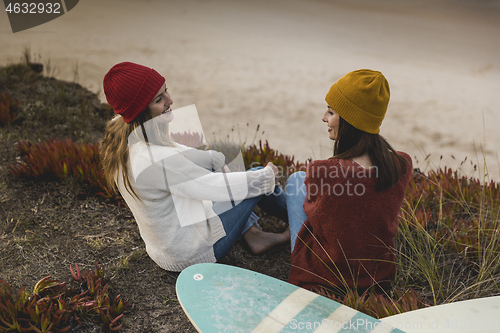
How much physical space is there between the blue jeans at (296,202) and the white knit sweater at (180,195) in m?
0.15

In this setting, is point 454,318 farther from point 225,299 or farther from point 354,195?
point 225,299

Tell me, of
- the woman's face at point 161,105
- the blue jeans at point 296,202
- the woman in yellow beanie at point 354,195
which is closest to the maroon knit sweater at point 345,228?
the woman in yellow beanie at point 354,195

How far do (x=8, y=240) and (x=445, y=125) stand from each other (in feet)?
21.7

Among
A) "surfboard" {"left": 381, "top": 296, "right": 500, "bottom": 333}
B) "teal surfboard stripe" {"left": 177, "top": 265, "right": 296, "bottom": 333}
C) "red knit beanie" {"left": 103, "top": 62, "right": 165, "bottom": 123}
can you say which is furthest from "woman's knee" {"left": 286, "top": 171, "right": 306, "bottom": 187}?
"red knit beanie" {"left": 103, "top": 62, "right": 165, "bottom": 123}

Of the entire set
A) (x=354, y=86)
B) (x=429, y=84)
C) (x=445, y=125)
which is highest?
(x=354, y=86)

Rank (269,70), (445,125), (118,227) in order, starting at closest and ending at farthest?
(118,227) → (445,125) → (269,70)

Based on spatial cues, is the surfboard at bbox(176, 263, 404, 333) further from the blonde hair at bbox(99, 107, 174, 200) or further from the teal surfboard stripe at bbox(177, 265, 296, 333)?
the blonde hair at bbox(99, 107, 174, 200)

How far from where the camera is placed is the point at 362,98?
2033 millimetres

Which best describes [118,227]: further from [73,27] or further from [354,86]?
[73,27]

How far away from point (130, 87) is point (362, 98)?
126 cm

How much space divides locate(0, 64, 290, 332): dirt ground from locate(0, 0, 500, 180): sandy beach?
2866 mm

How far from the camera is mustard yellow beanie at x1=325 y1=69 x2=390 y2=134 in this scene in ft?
6.62

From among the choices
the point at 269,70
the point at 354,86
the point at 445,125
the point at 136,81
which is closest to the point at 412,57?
the point at 445,125

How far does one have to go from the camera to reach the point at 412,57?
28.0ft
